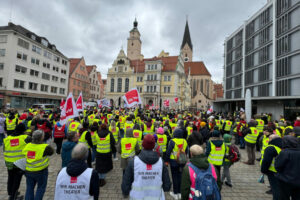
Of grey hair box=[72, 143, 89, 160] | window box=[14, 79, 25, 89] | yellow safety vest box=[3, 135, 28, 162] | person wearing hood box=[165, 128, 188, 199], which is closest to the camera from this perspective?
grey hair box=[72, 143, 89, 160]

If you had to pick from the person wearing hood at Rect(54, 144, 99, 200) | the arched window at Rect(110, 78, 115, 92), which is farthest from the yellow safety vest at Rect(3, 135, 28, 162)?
the arched window at Rect(110, 78, 115, 92)

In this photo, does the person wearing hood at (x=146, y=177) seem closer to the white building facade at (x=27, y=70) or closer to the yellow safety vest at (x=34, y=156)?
the yellow safety vest at (x=34, y=156)

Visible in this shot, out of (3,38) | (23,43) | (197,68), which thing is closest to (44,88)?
(23,43)

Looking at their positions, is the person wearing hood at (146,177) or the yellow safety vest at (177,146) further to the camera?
the yellow safety vest at (177,146)

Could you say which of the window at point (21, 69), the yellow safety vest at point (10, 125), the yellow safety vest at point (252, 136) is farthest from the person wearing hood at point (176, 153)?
Result: the window at point (21, 69)

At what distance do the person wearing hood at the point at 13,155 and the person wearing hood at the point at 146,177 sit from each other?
302cm

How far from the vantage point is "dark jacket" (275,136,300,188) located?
9.33ft

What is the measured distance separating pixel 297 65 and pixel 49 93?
49140 millimetres

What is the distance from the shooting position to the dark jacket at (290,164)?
2.84 metres

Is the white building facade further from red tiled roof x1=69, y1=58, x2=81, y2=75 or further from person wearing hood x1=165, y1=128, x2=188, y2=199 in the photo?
person wearing hood x1=165, y1=128, x2=188, y2=199

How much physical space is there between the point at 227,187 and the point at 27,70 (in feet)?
128

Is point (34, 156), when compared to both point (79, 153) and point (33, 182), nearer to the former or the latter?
point (33, 182)

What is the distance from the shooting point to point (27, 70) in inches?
1233

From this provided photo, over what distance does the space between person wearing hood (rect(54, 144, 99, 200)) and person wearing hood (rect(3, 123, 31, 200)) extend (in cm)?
243
